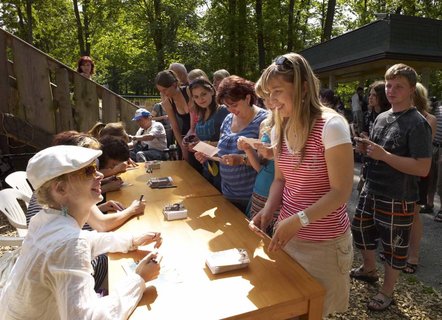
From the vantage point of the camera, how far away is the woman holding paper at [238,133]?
235 cm

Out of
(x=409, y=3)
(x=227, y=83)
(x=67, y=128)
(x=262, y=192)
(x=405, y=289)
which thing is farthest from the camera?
(x=409, y=3)

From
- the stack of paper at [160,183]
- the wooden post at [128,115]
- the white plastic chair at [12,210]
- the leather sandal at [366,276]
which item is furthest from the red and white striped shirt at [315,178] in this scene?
the wooden post at [128,115]

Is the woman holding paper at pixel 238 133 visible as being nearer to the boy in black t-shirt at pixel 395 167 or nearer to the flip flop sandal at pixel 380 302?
the boy in black t-shirt at pixel 395 167

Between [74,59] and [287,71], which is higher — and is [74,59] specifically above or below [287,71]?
above

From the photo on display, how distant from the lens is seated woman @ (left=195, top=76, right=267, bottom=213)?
2352 mm

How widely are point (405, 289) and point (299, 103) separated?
2.37 m

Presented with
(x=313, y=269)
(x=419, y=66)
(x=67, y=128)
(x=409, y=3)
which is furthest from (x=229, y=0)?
(x=313, y=269)

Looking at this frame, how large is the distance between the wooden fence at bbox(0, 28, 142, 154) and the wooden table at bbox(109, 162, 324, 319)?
13.7 feet

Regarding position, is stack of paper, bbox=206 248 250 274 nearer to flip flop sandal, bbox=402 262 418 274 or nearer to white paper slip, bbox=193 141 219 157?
white paper slip, bbox=193 141 219 157

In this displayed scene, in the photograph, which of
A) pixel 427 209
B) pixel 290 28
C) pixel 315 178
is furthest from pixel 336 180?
pixel 290 28

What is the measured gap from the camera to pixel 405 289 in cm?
292

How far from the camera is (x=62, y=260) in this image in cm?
115

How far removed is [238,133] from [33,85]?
4.30 metres

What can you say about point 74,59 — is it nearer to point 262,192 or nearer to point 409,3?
point 409,3
